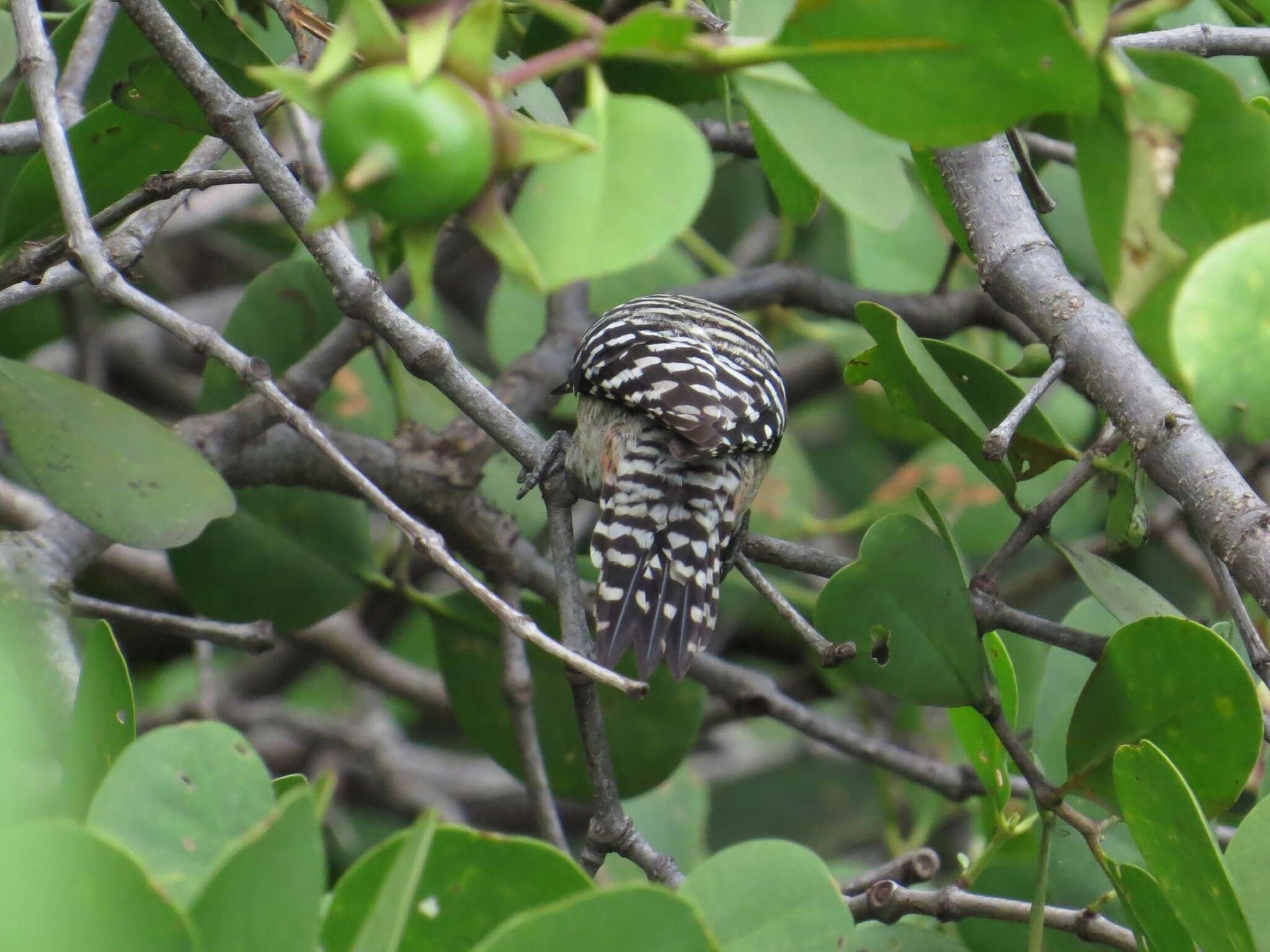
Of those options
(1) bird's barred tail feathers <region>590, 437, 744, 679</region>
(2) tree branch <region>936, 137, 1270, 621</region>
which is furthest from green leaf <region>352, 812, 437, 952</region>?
(1) bird's barred tail feathers <region>590, 437, 744, 679</region>

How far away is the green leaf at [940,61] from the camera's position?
890 millimetres

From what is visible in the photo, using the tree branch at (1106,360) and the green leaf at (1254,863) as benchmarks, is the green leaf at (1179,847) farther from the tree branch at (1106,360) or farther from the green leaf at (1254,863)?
the tree branch at (1106,360)

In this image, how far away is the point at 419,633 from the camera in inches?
161

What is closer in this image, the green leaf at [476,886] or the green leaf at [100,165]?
the green leaf at [476,886]

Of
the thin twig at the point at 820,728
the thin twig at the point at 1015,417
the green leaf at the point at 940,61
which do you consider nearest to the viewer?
the green leaf at the point at 940,61

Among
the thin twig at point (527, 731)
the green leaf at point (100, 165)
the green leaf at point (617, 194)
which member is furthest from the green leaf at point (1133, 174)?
the thin twig at point (527, 731)

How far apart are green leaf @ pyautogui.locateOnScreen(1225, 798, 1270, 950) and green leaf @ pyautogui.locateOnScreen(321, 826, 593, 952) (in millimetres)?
598

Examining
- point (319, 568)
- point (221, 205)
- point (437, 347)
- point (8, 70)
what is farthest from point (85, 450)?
point (221, 205)

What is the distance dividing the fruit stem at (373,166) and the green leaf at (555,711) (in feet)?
4.88

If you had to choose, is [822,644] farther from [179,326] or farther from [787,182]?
[179,326]

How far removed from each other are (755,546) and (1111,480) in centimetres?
50

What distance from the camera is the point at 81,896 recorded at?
2.66 feet

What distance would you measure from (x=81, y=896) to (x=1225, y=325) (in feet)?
2.88

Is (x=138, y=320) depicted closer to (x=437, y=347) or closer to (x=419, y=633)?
(x=419, y=633)
